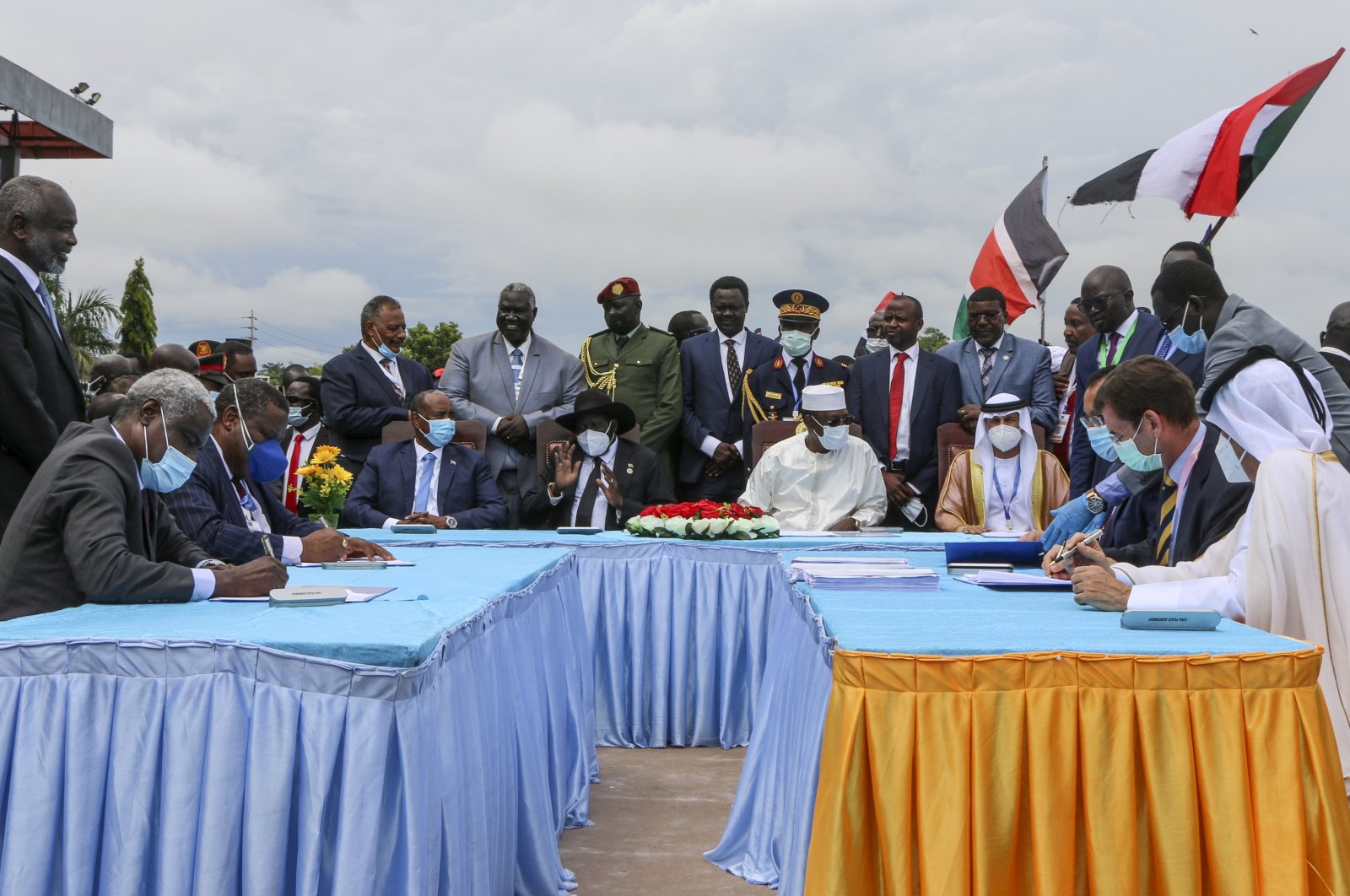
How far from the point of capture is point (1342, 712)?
3.15 meters

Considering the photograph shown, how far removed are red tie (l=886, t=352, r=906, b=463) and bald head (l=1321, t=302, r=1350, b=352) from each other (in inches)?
98.3

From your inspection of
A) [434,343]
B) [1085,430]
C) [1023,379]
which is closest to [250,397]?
[1085,430]

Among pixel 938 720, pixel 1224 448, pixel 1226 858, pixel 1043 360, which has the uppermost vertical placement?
pixel 1043 360

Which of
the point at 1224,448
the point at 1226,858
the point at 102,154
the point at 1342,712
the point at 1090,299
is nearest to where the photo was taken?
the point at 1226,858

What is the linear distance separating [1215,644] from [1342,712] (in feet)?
3.53

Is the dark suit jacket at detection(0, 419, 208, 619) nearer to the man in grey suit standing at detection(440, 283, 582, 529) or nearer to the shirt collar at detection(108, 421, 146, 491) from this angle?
the shirt collar at detection(108, 421, 146, 491)

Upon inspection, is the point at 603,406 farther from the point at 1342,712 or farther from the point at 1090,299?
the point at 1342,712

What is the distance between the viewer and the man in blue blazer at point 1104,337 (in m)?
6.52

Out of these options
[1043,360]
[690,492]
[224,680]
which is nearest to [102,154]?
[690,492]

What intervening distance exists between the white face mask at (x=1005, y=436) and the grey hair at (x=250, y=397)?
4076mm

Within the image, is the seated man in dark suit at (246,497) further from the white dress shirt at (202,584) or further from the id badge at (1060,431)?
the id badge at (1060,431)

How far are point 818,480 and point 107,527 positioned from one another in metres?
4.47

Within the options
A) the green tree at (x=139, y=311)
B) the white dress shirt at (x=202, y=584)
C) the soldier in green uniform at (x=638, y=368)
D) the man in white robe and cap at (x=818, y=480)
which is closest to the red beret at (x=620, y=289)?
the soldier in green uniform at (x=638, y=368)

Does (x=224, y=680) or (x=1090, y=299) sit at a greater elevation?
(x=1090, y=299)
